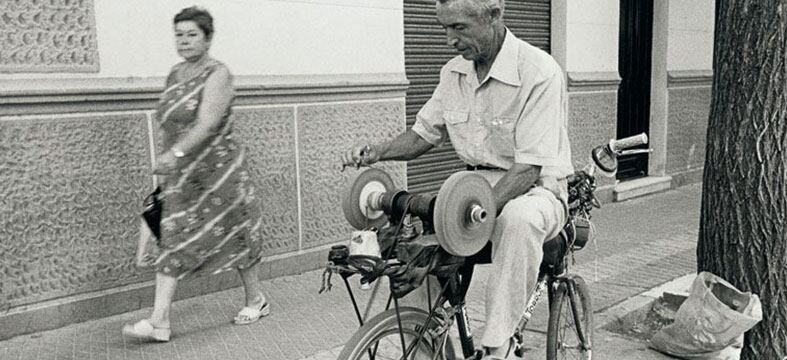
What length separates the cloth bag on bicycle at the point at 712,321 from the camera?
378cm

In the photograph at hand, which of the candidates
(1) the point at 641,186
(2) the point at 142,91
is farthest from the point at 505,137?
(1) the point at 641,186

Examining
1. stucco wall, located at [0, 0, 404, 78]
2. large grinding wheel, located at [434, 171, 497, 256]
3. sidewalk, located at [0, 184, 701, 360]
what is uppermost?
stucco wall, located at [0, 0, 404, 78]

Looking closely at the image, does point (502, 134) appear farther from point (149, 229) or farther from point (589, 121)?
point (589, 121)

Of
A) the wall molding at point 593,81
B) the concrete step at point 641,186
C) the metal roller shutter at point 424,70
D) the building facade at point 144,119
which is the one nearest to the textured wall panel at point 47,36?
the building facade at point 144,119

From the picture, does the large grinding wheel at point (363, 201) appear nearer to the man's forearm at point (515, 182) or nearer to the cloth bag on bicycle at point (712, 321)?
the man's forearm at point (515, 182)

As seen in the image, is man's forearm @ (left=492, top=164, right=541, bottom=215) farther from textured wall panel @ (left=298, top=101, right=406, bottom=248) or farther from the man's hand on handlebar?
textured wall panel @ (left=298, top=101, right=406, bottom=248)

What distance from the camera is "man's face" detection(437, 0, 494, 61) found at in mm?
2879

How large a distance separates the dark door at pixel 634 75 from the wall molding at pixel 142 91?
452 centimetres

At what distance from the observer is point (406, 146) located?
3.33 meters

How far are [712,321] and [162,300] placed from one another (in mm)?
2775

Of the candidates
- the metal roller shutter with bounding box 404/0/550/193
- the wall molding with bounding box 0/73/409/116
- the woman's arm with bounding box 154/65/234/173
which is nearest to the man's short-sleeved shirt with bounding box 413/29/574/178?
the woman's arm with bounding box 154/65/234/173

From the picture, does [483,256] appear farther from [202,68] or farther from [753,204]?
[202,68]

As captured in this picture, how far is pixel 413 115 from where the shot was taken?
711 cm

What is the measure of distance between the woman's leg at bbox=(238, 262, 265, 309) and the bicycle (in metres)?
1.88
